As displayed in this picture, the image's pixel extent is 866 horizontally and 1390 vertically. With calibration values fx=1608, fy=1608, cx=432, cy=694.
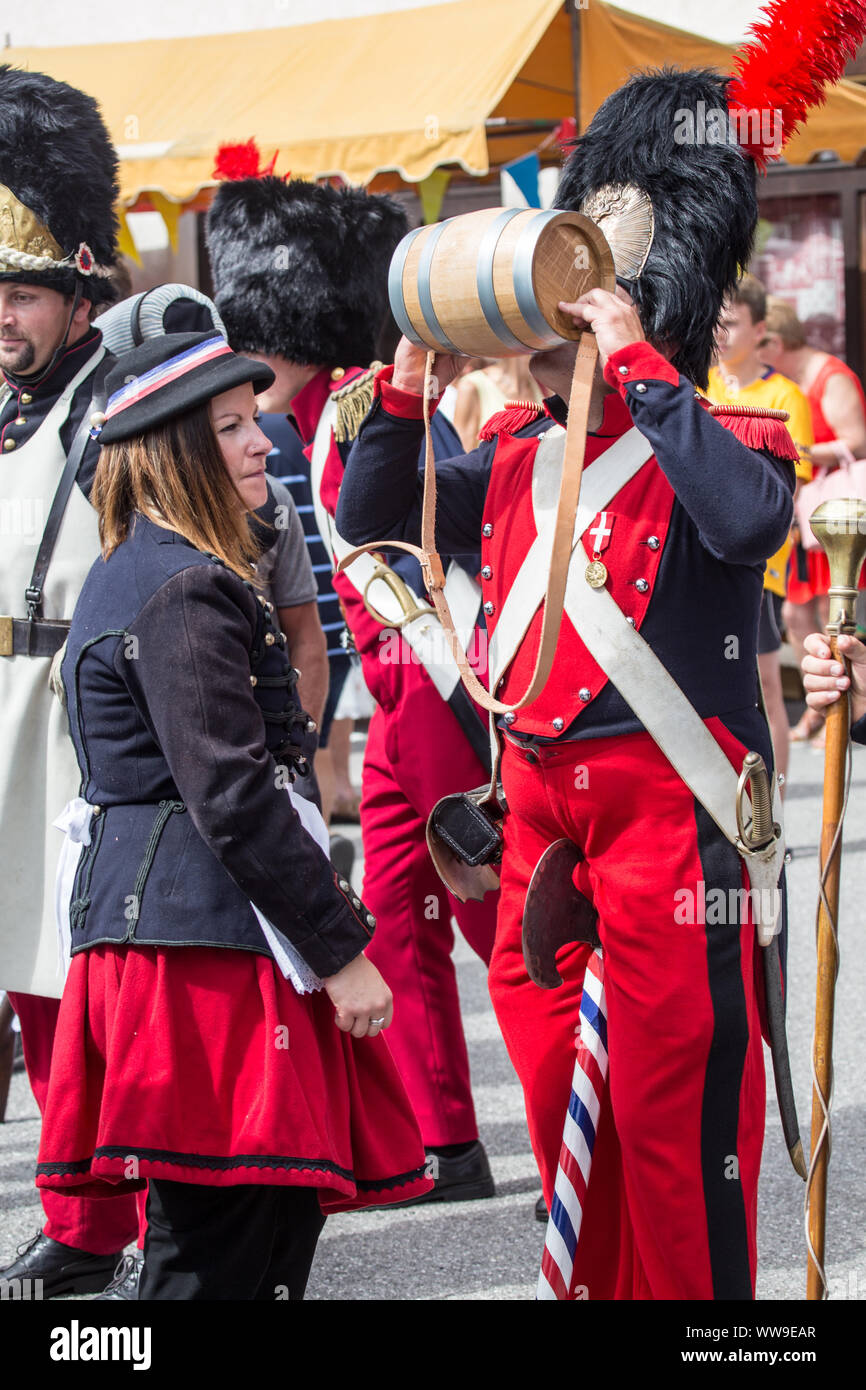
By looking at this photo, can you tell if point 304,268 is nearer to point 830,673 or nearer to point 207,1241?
point 830,673

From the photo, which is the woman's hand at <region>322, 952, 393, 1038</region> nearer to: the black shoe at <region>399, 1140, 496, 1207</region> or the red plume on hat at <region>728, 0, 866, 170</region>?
the red plume on hat at <region>728, 0, 866, 170</region>

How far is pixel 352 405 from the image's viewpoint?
327cm

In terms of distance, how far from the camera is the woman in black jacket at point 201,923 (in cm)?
215

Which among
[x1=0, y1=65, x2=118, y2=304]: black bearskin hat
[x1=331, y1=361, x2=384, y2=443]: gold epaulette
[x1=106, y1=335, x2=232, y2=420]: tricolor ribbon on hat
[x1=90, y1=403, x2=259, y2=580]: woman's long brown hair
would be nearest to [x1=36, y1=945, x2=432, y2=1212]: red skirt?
[x1=90, y1=403, x2=259, y2=580]: woman's long brown hair

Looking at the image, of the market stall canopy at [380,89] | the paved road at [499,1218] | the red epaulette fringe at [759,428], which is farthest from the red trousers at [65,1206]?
the market stall canopy at [380,89]

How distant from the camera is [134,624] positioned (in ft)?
7.30

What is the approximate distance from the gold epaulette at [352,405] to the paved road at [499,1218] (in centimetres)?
167

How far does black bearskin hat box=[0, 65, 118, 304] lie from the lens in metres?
3.27

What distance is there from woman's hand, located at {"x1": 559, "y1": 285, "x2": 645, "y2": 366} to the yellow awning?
17.9 ft

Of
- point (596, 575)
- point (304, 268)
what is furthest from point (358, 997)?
point (304, 268)

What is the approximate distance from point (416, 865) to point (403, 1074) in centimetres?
47

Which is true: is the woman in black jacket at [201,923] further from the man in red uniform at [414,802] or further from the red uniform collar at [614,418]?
the man in red uniform at [414,802]
